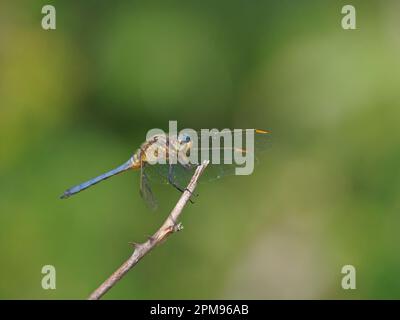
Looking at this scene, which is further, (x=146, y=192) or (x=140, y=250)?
(x=146, y=192)

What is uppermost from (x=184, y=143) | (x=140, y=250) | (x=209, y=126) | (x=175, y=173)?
(x=209, y=126)

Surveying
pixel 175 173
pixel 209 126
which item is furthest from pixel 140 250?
pixel 209 126

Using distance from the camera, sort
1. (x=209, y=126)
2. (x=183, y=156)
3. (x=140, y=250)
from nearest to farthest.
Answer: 1. (x=140, y=250)
2. (x=183, y=156)
3. (x=209, y=126)

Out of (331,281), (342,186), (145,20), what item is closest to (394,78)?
(342,186)

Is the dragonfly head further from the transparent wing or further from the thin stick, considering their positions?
the thin stick

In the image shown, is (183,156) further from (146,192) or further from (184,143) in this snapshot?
(146,192)

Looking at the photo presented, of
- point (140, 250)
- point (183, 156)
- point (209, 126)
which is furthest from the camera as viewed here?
point (209, 126)

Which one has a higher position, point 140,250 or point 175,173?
point 175,173
